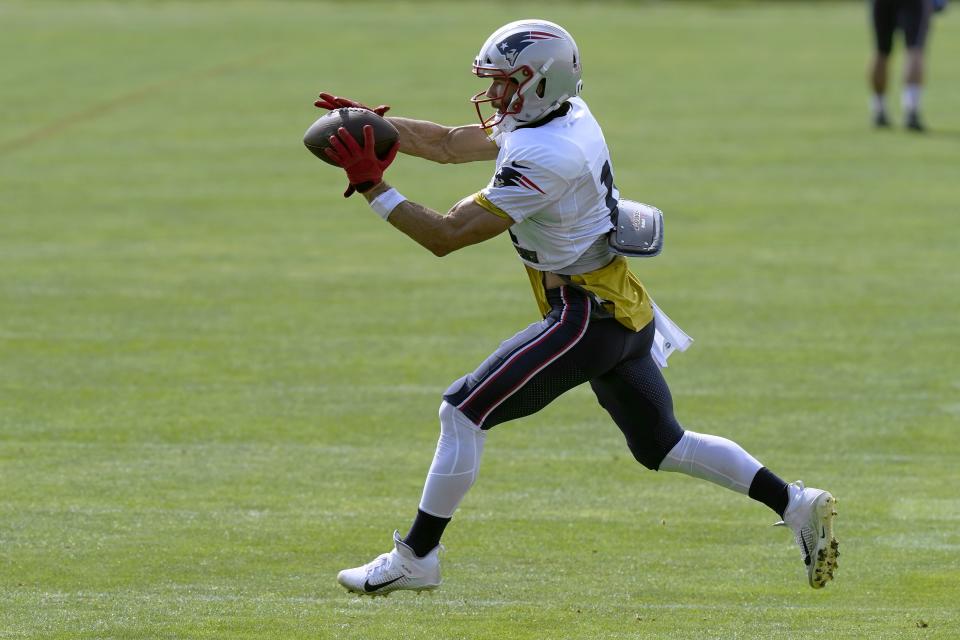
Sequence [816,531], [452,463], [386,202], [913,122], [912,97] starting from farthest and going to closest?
[913,122]
[912,97]
[816,531]
[452,463]
[386,202]

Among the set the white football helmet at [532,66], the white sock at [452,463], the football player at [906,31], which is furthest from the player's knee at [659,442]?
the football player at [906,31]

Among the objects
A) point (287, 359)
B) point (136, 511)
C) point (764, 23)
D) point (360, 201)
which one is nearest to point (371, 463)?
point (136, 511)

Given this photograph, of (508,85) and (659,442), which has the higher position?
(508,85)

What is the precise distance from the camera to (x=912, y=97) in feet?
60.2

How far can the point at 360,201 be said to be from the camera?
1503 cm

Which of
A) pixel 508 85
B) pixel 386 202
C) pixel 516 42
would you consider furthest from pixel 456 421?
pixel 516 42

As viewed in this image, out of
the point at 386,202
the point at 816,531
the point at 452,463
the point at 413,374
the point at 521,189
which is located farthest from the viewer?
the point at 413,374

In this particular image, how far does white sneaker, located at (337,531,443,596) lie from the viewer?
5781mm

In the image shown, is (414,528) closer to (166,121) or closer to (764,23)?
(166,121)

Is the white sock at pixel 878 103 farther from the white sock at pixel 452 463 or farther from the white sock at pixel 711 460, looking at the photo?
the white sock at pixel 452 463

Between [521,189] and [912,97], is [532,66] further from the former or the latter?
[912,97]

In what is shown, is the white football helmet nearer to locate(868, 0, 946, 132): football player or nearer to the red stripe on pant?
the red stripe on pant

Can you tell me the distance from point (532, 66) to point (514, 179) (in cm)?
45

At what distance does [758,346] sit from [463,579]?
4.44m
